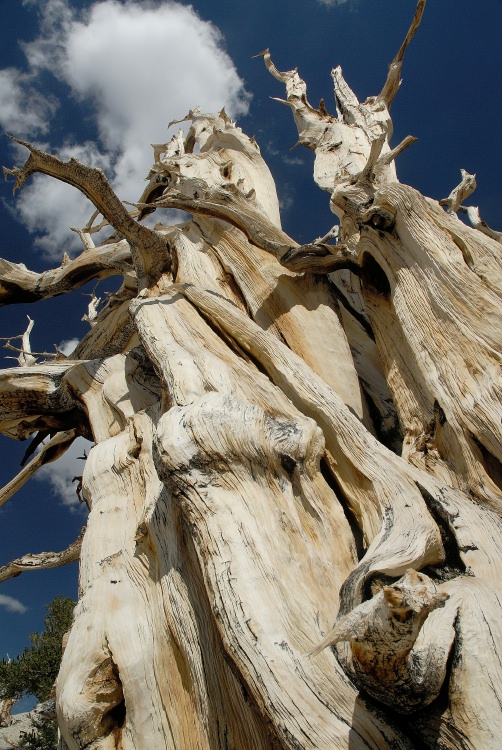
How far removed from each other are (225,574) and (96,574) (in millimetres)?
1048

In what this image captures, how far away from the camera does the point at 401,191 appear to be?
301cm

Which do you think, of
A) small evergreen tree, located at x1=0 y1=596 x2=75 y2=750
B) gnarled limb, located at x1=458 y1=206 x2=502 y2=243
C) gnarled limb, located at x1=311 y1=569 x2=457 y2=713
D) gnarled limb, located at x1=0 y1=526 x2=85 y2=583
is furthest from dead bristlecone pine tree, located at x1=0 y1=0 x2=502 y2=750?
small evergreen tree, located at x1=0 y1=596 x2=75 y2=750

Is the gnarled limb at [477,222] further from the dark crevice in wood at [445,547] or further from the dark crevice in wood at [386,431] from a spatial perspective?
the dark crevice in wood at [445,547]

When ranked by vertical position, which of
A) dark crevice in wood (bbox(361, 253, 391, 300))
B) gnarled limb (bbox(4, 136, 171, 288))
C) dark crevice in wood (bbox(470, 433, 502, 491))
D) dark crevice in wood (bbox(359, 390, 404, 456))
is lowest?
dark crevice in wood (bbox(470, 433, 502, 491))

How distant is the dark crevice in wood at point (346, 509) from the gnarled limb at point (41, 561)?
2.84 m


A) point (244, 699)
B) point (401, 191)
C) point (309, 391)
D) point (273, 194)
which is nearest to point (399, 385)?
point (309, 391)

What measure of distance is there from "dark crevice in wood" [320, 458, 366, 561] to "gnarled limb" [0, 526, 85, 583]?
2838 millimetres

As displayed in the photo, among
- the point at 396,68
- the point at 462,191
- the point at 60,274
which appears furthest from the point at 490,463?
the point at 60,274

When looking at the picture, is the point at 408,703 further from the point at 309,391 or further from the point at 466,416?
the point at 309,391

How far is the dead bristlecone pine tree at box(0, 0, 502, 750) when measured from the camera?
1.37 metres

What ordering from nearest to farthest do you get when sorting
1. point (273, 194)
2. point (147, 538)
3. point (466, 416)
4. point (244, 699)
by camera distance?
point (244, 699)
point (466, 416)
point (147, 538)
point (273, 194)

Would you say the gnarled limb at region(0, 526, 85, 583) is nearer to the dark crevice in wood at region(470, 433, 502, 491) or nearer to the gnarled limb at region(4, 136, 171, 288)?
the gnarled limb at region(4, 136, 171, 288)

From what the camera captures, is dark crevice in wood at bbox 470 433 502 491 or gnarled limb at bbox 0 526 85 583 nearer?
dark crevice in wood at bbox 470 433 502 491

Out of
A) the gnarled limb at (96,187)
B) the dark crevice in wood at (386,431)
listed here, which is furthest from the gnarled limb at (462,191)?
the gnarled limb at (96,187)
